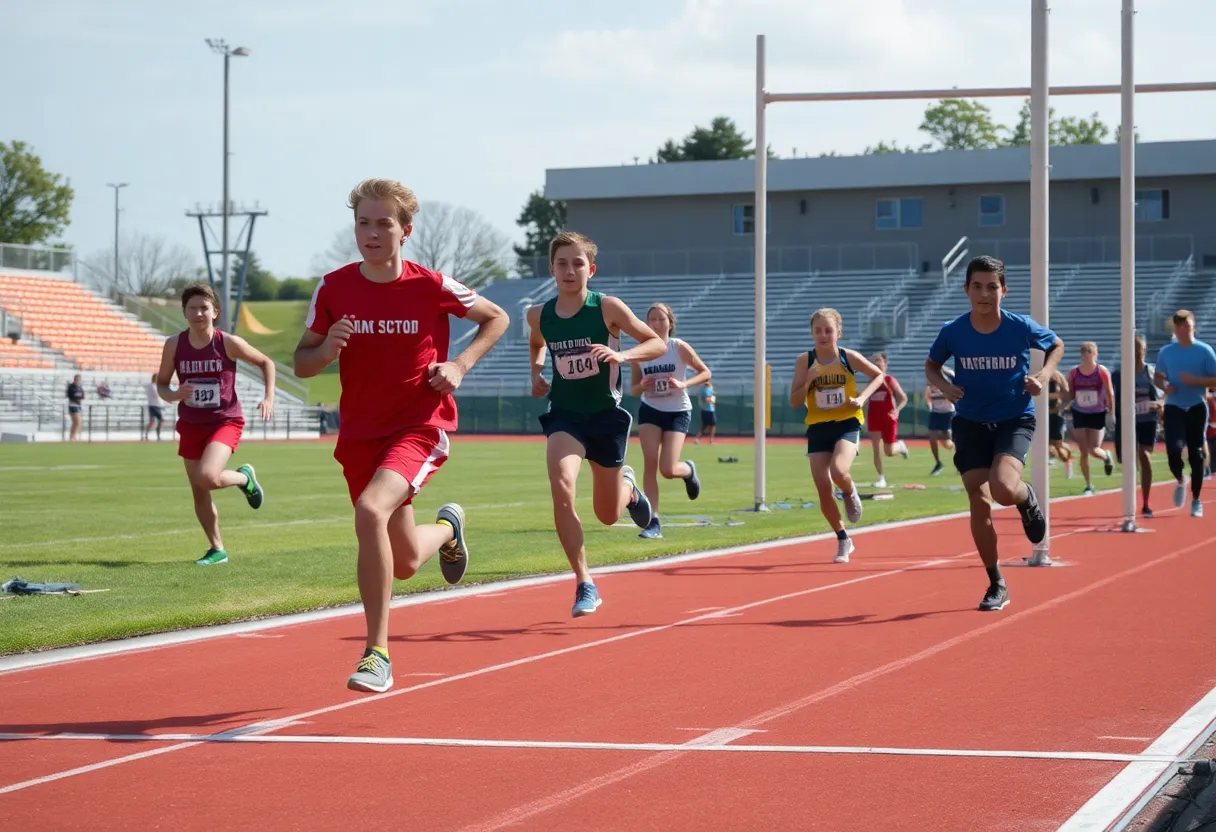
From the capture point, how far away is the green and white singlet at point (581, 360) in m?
9.30

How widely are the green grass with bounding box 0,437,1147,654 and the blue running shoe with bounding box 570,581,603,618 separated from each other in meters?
1.81

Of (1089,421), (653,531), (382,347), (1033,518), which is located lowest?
(653,531)

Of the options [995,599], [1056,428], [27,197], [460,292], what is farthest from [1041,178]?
[27,197]

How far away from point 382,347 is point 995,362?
15.1 feet

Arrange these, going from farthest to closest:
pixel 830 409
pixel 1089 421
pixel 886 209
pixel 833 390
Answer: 1. pixel 886 209
2. pixel 1089 421
3. pixel 830 409
4. pixel 833 390

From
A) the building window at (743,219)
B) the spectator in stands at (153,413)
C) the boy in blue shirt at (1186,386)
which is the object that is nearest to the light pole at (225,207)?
the spectator in stands at (153,413)

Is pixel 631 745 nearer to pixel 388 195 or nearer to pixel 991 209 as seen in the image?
pixel 388 195

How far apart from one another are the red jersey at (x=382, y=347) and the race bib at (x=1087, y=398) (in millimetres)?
16520

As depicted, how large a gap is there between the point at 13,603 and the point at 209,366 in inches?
114

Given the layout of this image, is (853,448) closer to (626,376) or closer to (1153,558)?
(1153,558)

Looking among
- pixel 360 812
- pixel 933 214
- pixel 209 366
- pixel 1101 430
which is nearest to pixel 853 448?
pixel 209 366

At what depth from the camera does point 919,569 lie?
12.7m

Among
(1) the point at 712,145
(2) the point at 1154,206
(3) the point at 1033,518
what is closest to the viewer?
(3) the point at 1033,518

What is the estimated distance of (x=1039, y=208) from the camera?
1312cm
